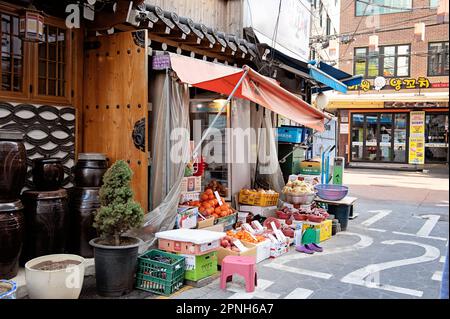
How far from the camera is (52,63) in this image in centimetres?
620

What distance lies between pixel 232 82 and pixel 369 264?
3826mm

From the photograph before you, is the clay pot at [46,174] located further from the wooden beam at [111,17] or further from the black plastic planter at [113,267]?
the wooden beam at [111,17]

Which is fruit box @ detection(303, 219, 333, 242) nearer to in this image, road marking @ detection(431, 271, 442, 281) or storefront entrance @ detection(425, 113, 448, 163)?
road marking @ detection(431, 271, 442, 281)

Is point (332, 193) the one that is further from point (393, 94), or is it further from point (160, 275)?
point (393, 94)

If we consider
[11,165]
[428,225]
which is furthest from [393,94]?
[11,165]

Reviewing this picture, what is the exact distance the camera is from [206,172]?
936 cm

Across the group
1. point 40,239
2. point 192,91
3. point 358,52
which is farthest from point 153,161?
point 358,52

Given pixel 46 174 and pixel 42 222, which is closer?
pixel 42 222

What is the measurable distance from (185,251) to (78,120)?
285cm

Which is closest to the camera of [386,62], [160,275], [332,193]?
[160,275]

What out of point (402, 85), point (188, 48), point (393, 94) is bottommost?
point (188, 48)

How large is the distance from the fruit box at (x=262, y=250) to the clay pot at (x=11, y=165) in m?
3.55

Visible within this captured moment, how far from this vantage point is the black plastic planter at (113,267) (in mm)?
4898

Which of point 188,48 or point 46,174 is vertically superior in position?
point 188,48
